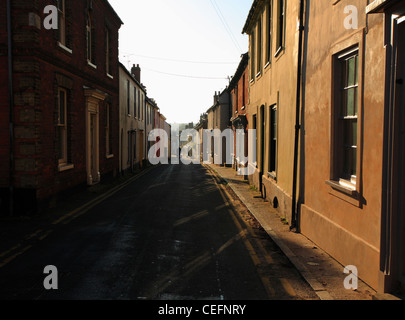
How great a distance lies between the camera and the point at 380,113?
5.17 metres

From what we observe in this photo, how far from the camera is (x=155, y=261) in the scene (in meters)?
6.47

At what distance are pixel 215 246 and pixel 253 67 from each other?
12835 millimetres

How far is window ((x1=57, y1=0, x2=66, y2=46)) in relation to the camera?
42.2 ft

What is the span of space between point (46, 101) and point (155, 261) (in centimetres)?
710

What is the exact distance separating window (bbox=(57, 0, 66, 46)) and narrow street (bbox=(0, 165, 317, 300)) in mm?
6365

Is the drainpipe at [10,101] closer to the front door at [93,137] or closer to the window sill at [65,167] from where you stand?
the window sill at [65,167]

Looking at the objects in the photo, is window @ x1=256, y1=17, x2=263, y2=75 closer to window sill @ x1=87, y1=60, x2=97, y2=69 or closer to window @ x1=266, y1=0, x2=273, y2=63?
window @ x1=266, y1=0, x2=273, y2=63

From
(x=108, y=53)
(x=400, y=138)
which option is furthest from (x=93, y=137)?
(x=400, y=138)

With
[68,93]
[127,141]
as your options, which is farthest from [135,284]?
[127,141]

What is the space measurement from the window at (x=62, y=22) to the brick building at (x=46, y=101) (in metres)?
0.03

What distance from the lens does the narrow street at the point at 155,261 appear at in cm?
516

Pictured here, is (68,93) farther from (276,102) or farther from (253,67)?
(253,67)

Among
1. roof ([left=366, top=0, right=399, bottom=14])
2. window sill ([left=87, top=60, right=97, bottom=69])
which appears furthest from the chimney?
roof ([left=366, top=0, right=399, bottom=14])

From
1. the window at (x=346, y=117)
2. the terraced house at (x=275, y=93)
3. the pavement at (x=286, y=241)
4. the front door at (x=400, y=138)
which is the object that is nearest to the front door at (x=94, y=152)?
the pavement at (x=286, y=241)
